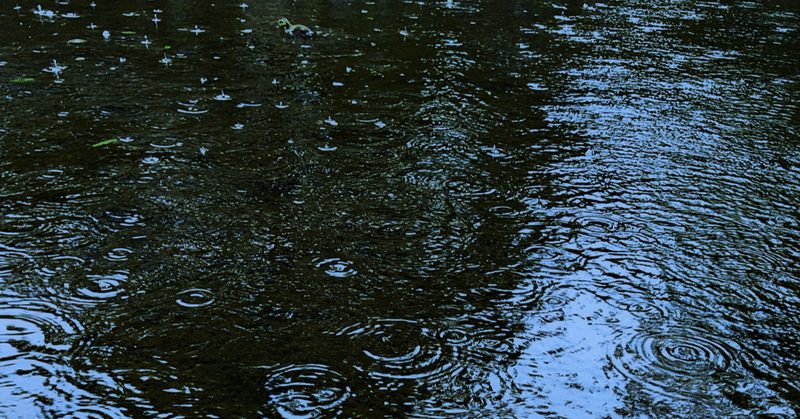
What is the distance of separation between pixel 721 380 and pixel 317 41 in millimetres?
9793

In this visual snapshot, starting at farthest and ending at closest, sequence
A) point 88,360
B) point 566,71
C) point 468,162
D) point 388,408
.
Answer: point 566,71, point 468,162, point 88,360, point 388,408

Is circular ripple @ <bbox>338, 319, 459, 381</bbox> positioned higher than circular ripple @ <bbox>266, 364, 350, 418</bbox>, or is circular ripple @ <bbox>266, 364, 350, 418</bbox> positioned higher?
circular ripple @ <bbox>338, 319, 459, 381</bbox>

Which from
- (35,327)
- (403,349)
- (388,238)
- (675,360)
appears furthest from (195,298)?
(675,360)

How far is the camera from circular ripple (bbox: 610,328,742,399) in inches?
147

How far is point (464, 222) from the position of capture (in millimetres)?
5566

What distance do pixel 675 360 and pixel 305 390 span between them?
2.27 metres

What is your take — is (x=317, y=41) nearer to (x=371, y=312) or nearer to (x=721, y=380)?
(x=371, y=312)

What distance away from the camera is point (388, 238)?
524 centimetres

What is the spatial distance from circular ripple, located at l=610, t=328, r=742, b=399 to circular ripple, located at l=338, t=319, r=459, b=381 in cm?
107

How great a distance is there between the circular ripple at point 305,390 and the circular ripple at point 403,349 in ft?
0.76

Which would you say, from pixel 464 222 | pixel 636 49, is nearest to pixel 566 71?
pixel 636 49

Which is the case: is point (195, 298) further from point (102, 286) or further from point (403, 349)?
point (403, 349)

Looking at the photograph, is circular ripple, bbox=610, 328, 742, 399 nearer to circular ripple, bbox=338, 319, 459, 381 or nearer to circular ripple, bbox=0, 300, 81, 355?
circular ripple, bbox=338, 319, 459, 381

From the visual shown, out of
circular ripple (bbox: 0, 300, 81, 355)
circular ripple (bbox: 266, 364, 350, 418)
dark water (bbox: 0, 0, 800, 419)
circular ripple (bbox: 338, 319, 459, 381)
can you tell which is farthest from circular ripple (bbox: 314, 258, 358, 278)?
circular ripple (bbox: 0, 300, 81, 355)
